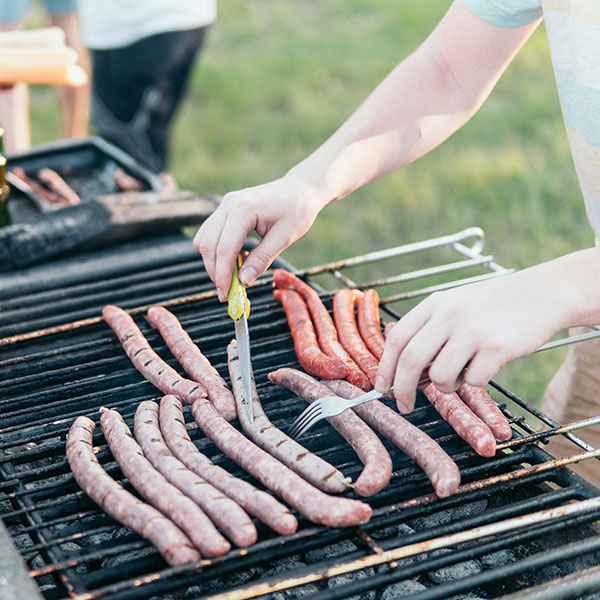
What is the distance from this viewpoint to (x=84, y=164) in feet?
15.9

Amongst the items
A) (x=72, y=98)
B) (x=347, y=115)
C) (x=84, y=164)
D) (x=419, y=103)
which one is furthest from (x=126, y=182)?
(x=347, y=115)

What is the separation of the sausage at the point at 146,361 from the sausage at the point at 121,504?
30 cm

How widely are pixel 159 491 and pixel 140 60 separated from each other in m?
4.88

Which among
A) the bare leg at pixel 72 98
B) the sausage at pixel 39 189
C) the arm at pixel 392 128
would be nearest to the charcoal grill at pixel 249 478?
the arm at pixel 392 128

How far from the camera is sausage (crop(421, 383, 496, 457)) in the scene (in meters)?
2.34

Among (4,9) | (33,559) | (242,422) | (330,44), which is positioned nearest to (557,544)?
(242,422)

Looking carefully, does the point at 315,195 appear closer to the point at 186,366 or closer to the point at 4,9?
the point at 186,366

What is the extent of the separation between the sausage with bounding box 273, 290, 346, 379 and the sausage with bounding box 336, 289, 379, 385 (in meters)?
0.09

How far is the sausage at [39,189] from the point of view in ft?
14.0

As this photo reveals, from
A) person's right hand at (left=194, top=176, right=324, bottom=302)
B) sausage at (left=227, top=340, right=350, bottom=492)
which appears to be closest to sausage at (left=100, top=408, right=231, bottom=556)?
sausage at (left=227, top=340, right=350, bottom=492)

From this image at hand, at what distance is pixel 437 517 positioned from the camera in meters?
2.54

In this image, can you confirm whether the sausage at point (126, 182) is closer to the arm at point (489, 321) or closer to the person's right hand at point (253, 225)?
the person's right hand at point (253, 225)

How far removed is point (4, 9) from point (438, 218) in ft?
12.4

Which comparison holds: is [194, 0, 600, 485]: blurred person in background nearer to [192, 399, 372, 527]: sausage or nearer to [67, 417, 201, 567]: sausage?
[192, 399, 372, 527]: sausage
